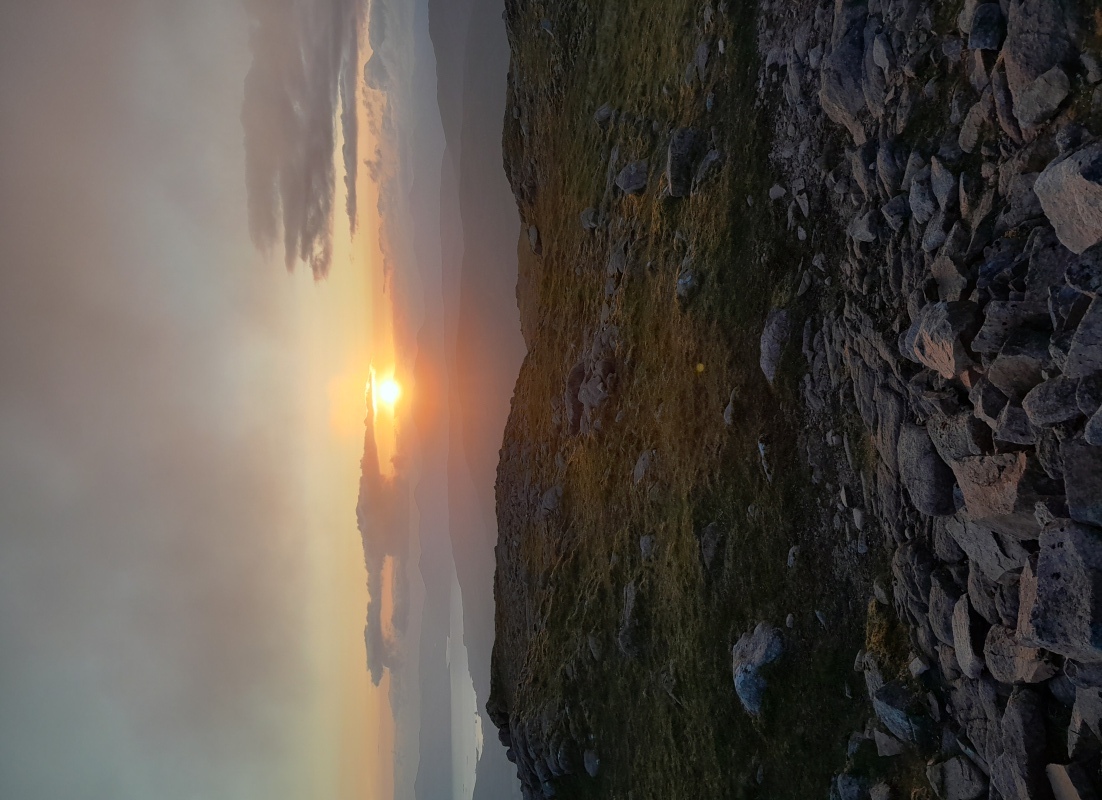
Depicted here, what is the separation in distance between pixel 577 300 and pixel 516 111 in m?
17.5

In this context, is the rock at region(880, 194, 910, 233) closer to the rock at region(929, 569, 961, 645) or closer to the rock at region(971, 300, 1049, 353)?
the rock at region(971, 300, 1049, 353)

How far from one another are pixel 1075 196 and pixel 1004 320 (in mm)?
1926

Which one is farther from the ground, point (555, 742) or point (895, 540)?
point (895, 540)

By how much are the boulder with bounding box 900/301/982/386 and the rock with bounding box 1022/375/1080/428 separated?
4.68 ft

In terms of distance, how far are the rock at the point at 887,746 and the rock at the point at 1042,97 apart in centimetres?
1176

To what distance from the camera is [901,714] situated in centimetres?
1231

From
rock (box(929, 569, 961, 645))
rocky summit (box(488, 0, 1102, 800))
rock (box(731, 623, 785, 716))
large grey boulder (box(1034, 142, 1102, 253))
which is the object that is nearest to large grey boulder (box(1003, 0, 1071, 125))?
rocky summit (box(488, 0, 1102, 800))

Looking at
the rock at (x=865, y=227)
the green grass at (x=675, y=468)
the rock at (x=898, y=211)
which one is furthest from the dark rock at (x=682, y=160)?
the rock at (x=898, y=211)

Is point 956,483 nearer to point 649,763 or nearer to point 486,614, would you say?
point 649,763

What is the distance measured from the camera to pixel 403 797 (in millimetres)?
146500

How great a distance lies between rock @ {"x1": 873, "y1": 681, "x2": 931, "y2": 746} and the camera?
1205 cm

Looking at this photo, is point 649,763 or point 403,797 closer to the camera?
point 649,763

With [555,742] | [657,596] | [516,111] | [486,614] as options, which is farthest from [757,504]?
[486,614]

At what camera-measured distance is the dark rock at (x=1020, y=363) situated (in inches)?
356
